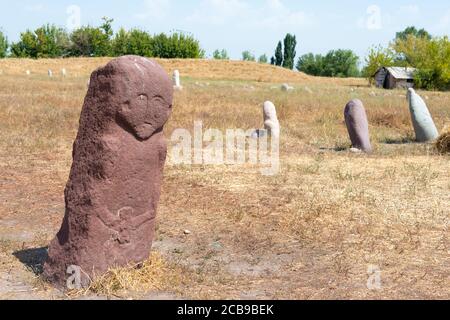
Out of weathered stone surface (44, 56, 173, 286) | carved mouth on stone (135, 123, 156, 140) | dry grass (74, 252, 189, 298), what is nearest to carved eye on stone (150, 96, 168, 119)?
weathered stone surface (44, 56, 173, 286)

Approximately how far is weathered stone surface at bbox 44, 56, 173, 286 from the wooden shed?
37.9m

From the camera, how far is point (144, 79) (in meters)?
4.74

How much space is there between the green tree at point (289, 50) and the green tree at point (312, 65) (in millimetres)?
2017

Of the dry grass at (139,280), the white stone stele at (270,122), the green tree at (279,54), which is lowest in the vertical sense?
the dry grass at (139,280)

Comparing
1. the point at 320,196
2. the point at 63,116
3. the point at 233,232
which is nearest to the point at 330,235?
the point at 233,232

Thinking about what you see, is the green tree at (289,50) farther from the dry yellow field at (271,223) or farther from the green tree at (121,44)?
the dry yellow field at (271,223)

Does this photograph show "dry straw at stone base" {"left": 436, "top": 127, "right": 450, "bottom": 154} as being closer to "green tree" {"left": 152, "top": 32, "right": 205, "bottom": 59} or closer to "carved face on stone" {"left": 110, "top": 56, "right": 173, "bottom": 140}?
"carved face on stone" {"left": 110, "top": 56, "right": 173, "bottom": 140}

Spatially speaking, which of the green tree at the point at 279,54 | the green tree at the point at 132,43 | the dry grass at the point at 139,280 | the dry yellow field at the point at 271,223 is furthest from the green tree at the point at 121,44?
the dry grass at the point at 139,280

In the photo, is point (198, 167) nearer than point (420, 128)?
Yes

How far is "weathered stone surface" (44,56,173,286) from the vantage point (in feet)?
15.6

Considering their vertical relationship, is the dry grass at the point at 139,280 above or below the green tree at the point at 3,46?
below

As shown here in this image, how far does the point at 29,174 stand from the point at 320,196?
4.68 metres

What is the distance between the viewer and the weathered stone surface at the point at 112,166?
4758 mm
